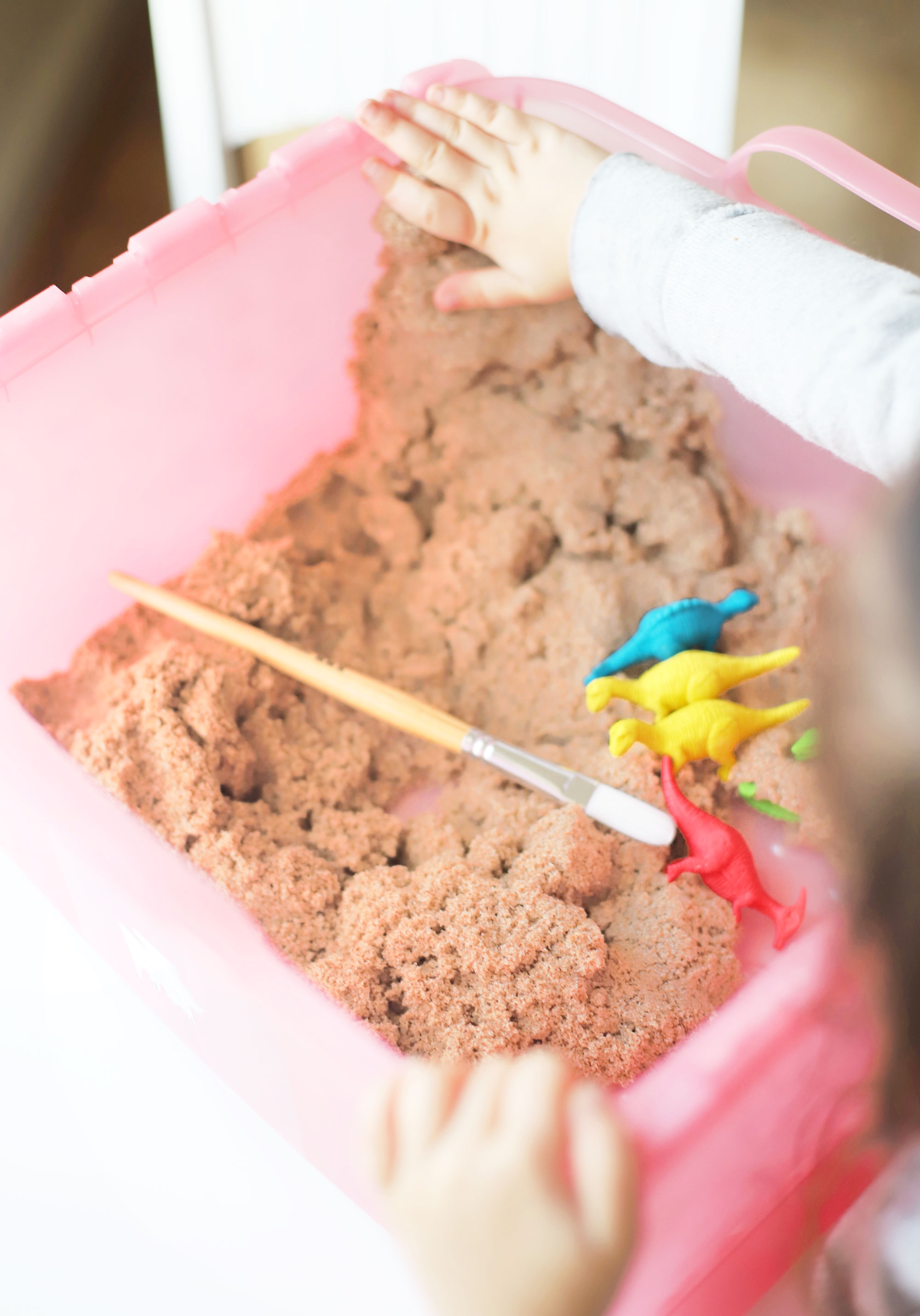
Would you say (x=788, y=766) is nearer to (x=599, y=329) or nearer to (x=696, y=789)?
(x=696, y=789)

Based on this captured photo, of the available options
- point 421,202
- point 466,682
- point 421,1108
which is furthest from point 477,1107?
point 421,202

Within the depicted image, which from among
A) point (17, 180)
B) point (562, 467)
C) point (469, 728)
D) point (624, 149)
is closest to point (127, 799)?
point (469, 728)

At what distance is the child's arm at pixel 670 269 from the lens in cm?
42

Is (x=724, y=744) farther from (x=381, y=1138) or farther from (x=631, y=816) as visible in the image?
(x=381, y=1138)

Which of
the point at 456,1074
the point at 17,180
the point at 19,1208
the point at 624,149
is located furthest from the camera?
the point at 17,180

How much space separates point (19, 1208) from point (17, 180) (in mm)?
620

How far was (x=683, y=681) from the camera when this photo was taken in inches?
19.9

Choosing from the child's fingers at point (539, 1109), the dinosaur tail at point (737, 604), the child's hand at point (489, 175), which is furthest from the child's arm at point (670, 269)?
the child's fingers at point (539, 1109)

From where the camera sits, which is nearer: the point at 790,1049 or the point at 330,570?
the point at 790,1049

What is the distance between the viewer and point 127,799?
47 cm

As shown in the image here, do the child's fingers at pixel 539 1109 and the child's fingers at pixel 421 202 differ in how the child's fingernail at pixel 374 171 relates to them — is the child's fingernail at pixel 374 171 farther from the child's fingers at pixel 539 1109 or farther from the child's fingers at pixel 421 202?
the child's fingers at pixel 539 1109

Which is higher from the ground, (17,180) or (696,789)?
(17,180)

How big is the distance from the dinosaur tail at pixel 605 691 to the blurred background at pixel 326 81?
25 cm

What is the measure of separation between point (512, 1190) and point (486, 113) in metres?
0.46
